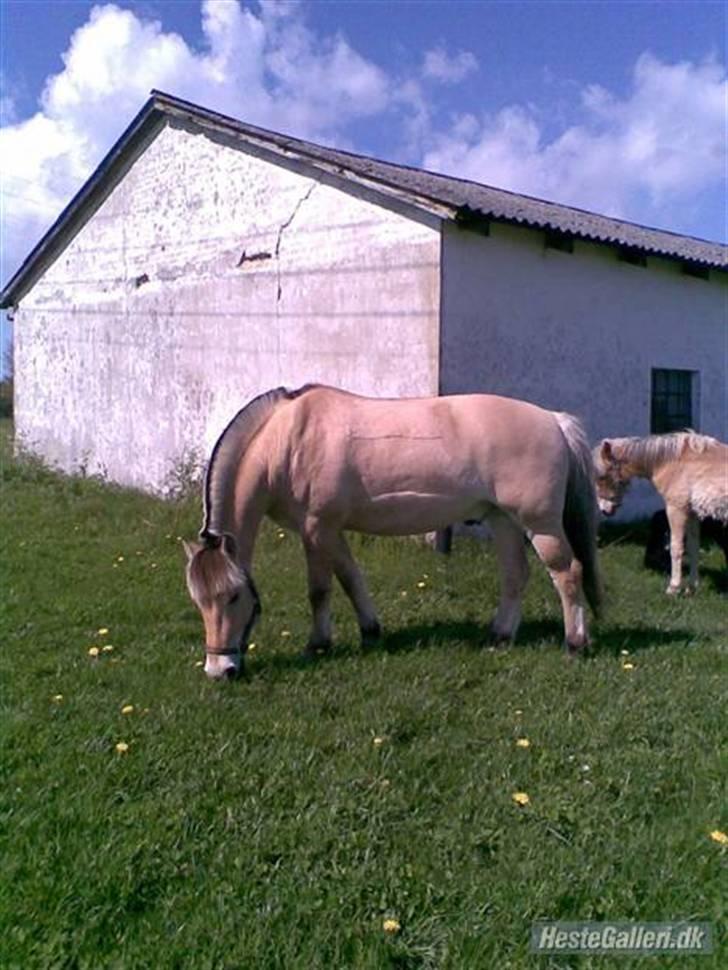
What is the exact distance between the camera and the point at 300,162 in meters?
11.2

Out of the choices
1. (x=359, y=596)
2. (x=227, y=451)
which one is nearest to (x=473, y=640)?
(x=359, y=596)

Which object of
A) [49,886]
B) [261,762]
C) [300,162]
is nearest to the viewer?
[49,886]

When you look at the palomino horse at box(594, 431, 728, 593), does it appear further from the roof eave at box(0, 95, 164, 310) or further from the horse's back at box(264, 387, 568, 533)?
the roof eave at box(0, 95, 164, 310)

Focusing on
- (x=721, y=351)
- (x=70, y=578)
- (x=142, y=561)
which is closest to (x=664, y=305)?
(x=721, y=351)

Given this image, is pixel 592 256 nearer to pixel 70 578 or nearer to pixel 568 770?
pixel 70 578

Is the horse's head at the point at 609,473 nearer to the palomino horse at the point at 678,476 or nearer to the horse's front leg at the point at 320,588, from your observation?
the palomino horse at the point at 678,476

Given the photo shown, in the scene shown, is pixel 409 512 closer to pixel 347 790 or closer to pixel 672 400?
pixel 347 790

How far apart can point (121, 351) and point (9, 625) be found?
9.56 meters

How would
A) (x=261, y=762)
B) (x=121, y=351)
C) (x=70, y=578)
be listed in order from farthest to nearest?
(x=121, y=351) → (x=70, y=578) → (x=261, y=762)

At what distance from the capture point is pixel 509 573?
5992mm

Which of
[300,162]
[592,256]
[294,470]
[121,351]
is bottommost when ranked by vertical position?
[294,470]

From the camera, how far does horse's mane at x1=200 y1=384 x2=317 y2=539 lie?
531cm

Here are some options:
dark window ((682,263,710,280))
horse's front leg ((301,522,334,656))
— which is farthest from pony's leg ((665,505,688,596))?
dark window ((682,263,710,280))

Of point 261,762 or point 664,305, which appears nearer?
point 261,762
